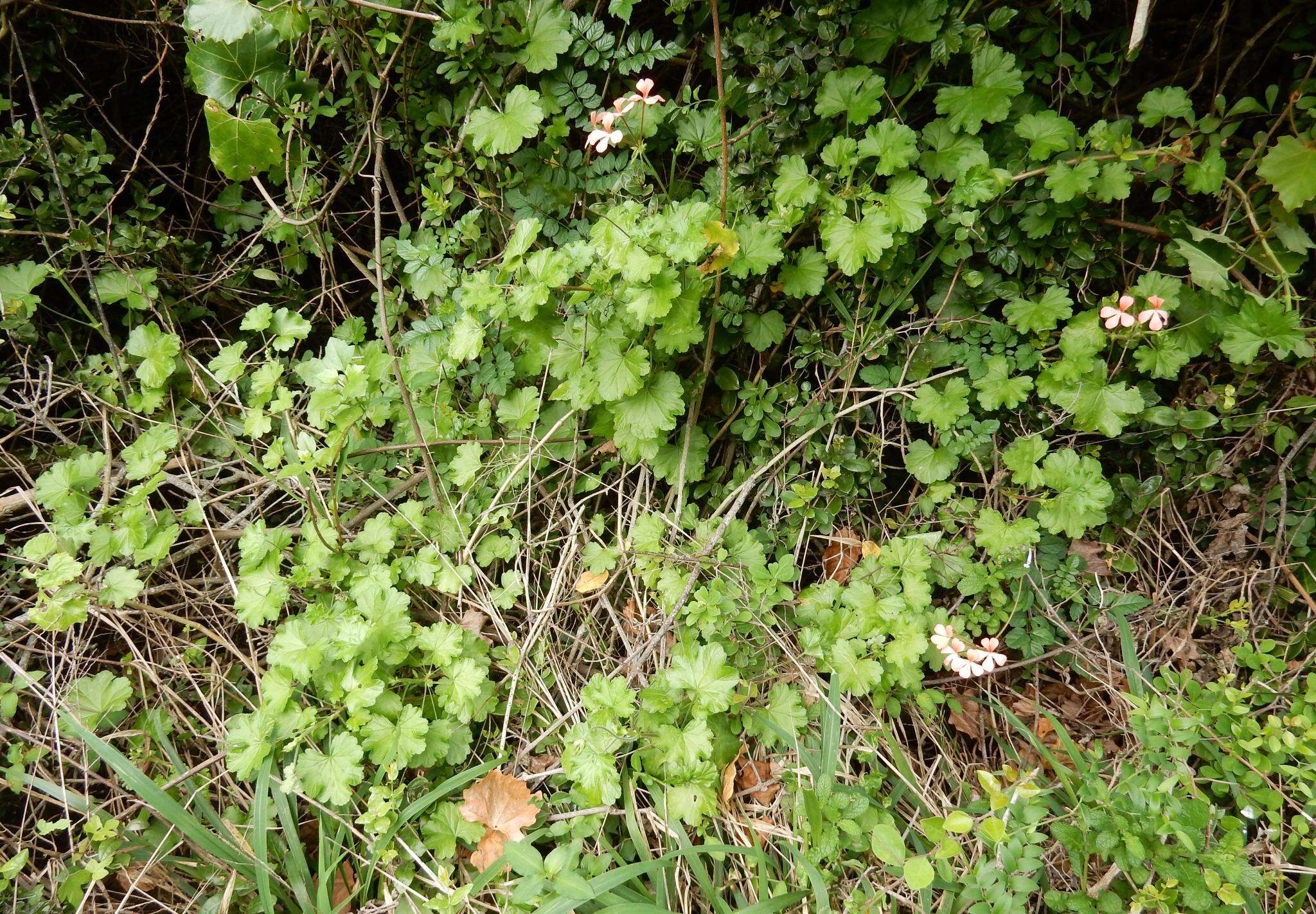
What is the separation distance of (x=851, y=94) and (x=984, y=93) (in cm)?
32

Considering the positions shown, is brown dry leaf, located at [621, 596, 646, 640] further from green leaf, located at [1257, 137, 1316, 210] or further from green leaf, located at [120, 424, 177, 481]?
green leaf, located at [1257, 137, 1316, 210]

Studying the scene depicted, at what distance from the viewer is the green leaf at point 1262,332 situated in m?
1.72

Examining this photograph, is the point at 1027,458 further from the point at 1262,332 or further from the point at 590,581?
the point at 590,581

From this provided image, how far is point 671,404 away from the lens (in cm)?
188

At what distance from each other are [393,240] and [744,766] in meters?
1.98

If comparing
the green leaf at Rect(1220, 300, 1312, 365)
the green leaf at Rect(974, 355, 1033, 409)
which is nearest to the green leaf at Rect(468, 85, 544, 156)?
the green leaf at Rect(974, 355, 1033, 409)

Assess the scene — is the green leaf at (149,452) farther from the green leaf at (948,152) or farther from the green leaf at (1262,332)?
the green leaf at (1262,332)

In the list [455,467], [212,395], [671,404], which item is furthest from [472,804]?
[212,395]

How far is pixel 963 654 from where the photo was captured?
1715 millimetres

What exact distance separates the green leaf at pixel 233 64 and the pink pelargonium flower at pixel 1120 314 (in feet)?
7.60

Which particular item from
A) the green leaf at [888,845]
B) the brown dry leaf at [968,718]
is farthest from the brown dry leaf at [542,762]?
the brown dry leaf at [968,718]

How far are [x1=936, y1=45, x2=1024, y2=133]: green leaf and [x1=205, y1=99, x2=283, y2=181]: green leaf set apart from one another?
1858 mm

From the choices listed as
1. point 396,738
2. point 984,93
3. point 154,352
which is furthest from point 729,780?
point 154,352

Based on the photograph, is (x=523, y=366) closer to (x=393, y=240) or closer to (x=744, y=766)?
(x=393, y=240)
